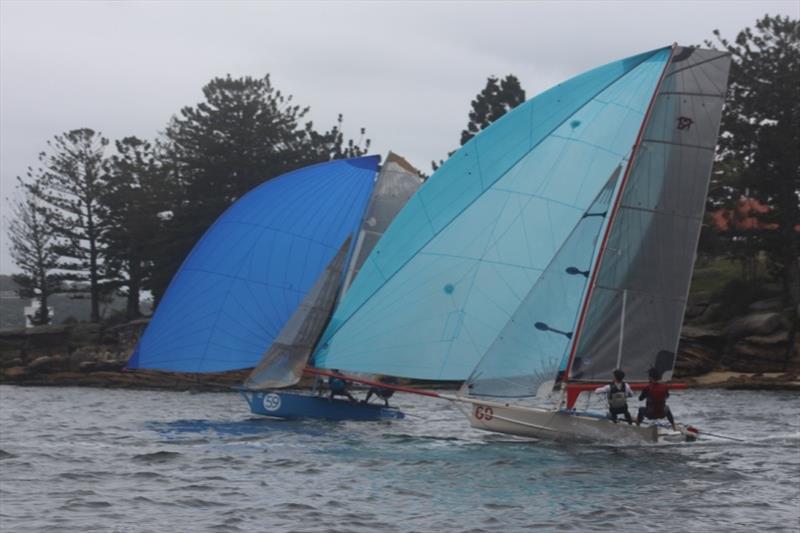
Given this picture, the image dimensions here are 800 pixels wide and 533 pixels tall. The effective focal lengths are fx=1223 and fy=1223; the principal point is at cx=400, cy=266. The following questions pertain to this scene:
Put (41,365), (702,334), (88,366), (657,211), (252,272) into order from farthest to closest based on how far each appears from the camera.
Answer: (41,365)
(88,366)
(702,334)
(252,272)
(657,211)

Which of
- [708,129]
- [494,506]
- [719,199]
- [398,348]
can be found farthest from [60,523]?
[719,199]

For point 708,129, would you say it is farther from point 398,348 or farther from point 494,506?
point 494,506

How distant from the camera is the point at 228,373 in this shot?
5991cm

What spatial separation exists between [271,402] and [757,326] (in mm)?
28648

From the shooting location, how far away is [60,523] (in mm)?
16141

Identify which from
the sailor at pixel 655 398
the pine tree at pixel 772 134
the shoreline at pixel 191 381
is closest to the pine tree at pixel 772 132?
the pine tree at pixel 772 134

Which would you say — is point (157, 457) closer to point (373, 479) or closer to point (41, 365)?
point (373, 479)

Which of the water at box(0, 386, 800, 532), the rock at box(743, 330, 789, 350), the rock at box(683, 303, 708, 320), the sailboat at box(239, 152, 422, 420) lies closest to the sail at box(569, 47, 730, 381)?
the water at box(0, 386, 800, 532)

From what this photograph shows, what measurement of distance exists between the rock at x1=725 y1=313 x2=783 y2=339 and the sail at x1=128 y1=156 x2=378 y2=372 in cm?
2653

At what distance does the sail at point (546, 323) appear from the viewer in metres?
25.2

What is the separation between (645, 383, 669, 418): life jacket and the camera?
974 inches

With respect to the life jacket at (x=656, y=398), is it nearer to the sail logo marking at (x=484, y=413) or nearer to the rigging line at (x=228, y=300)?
the sail logo marking at (x=484, y=413)

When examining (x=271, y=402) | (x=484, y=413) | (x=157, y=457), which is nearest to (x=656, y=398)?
(x=484, y=413)

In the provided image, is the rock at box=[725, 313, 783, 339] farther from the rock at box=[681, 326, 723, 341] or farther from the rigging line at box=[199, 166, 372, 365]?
the rigging line at box=[199, 166, 372, 365]
